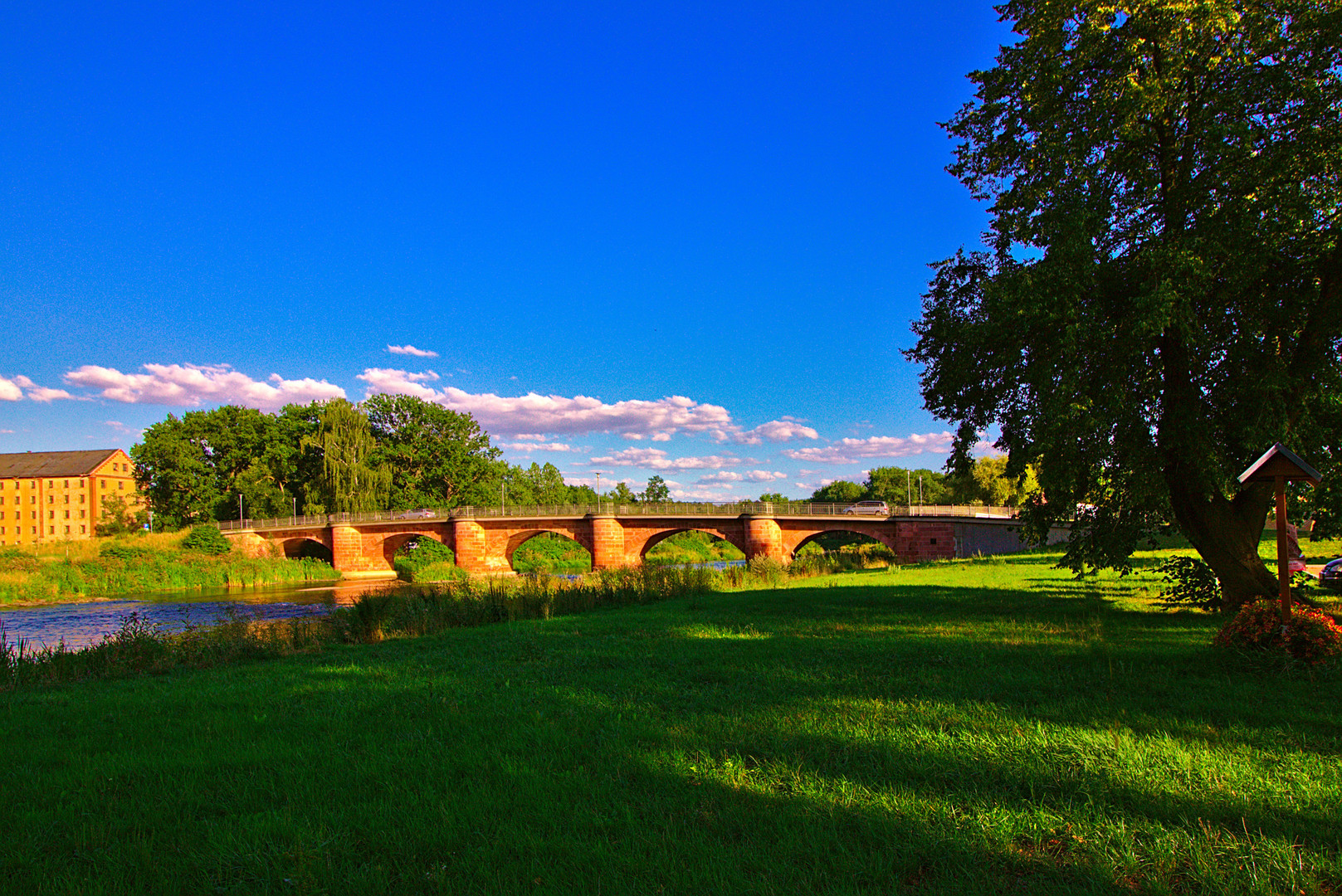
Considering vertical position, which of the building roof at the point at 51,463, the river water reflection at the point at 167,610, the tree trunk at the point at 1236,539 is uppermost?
the building roof at the point at 51,463

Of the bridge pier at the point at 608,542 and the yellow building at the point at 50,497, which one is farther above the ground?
the yellow building at the point at 50,497

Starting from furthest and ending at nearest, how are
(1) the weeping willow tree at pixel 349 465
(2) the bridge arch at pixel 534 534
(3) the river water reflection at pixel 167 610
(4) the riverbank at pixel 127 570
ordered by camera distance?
(1) the weeping willow tree at pixel 349 465 → (2) the bridge arch at pixel 534 534 → (4) the riverbank at pixel 127 570 → (3) the river water reflection at pixel 167 610

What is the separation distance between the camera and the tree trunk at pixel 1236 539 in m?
11.1

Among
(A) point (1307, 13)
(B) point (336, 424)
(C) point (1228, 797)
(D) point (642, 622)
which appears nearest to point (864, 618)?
(D) point (642, 622)

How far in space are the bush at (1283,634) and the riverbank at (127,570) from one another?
46.7m

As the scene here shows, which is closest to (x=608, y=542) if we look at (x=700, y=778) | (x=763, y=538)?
(x=763, y=538)

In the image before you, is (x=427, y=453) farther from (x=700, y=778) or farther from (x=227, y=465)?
(x=700, y=778)

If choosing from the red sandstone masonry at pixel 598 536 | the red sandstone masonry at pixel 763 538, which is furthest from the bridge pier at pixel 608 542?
the red sandstone masonry at pixel 763 538

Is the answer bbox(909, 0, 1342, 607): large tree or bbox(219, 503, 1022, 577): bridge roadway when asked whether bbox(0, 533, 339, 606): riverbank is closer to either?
bbox(219, 503, 1022, 577): bridge roadway

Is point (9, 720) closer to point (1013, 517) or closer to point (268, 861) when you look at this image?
point (268, 861)

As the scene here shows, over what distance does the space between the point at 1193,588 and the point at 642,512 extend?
40.2m

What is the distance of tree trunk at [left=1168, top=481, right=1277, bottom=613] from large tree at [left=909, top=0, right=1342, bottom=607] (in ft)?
0.10

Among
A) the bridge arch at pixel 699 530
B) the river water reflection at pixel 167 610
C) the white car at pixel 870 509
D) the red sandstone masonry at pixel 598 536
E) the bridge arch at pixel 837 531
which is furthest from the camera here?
the bridge arch at pixel 699 530

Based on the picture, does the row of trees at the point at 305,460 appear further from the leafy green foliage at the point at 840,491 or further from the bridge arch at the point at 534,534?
the leafy green foliage at the point at 840,491
